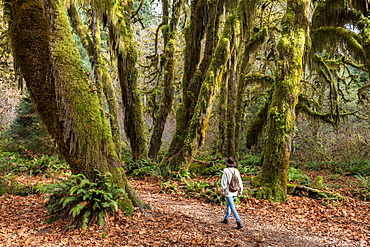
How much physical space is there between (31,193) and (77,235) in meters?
4.55

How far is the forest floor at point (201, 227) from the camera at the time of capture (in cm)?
455

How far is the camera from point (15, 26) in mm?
5012

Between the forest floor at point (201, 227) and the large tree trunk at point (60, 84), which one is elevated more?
the large tree trunk at point (60, 84)

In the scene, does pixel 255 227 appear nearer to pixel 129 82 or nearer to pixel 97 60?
pixel 97 60

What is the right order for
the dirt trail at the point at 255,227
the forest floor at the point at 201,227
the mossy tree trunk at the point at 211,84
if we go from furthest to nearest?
the mossy tree trunk at the point at 211,84
the dirt trail at the point at 255,227
the forest floor at the point at 201,227

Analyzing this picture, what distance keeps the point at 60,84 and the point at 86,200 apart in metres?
2.40

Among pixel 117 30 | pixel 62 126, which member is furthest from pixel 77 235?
pixel 117 30

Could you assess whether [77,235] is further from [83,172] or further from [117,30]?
[117,30]

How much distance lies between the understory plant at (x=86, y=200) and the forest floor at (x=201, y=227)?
0.20 metres

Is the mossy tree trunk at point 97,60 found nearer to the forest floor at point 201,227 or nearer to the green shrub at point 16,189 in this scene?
the green shrub at point 16,189

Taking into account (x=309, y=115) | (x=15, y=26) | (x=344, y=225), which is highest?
(x=15, y=26)

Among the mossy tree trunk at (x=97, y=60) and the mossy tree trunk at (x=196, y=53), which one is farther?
the mossy tree trunk at (x=196, y=53)

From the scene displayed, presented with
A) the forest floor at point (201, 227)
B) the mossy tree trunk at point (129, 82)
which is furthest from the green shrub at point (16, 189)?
the mossy tree trunk at point (129, 82)

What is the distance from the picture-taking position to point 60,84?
16.9 feet
